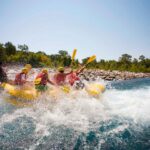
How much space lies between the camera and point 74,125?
6258 millimetres

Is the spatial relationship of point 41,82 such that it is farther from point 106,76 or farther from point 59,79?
point 106,76

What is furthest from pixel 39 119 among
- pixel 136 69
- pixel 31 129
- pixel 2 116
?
pixel 136 69

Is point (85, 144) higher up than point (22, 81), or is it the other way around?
point (22, 81)

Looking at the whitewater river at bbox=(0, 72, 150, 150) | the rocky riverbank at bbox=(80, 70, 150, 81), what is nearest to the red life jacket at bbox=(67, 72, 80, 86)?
the whitewater river at bbox=(0, 72, 150, 150)

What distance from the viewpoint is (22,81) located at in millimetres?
9023

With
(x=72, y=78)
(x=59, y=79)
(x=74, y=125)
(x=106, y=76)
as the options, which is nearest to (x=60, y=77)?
(x=59, y=79)

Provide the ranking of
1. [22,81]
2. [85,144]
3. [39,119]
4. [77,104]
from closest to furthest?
[85,144], [39,119], [77,104], [22,81]

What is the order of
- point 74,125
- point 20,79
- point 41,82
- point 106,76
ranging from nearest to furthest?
1. point 74,125
2. point 41,82
3. point 20,79
4. point 106,76

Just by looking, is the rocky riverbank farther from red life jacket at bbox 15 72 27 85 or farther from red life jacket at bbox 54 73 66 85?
red life jacket at bbox 15 72 27 85

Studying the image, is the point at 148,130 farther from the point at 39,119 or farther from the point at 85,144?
the point at 39,119

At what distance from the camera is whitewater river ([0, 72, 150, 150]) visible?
504 centimetres

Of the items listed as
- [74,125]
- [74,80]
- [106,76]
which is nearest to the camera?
[74,125]

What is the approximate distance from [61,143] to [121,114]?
3131 millimetres

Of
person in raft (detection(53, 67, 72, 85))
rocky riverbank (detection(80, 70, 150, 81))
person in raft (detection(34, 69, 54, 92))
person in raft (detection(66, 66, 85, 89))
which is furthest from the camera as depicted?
rocky riverbank (detection(80, 70, 150, 81))
